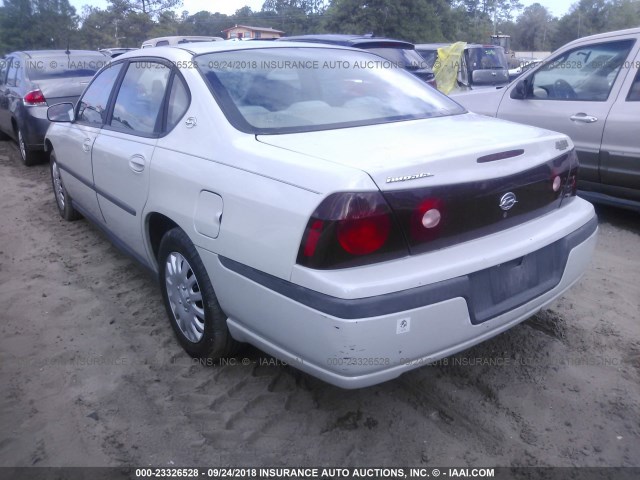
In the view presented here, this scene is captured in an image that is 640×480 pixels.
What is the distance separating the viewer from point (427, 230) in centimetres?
221

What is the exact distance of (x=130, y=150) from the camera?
3.28 m

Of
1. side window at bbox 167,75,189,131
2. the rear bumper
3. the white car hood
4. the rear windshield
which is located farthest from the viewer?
Answer: the rear windshield

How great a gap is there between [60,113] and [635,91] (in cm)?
458

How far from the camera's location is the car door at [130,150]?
3.17 meters

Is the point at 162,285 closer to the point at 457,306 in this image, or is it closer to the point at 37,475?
the point at 37,475

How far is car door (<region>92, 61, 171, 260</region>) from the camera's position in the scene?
3166mm

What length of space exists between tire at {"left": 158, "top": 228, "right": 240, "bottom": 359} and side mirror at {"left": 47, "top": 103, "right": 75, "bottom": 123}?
2066 millimetres

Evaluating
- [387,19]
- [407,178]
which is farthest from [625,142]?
[387,19]

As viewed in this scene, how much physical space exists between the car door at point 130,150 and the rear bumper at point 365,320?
3.10ft

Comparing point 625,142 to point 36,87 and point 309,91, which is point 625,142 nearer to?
point 309,91

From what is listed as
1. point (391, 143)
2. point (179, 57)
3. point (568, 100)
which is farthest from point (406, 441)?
point (568, 100)

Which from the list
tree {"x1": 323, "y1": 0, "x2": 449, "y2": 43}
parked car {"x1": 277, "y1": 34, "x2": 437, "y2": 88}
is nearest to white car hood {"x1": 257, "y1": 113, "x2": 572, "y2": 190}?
parked car {"x1": 277, "y1": 34, "x2": 437, "y2": 88}

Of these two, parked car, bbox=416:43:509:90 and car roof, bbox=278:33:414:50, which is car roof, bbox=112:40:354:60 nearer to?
car roof, bbox=278:33:414:50

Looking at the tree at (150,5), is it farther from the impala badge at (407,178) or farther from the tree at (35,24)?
the impala badge at (407,178)
